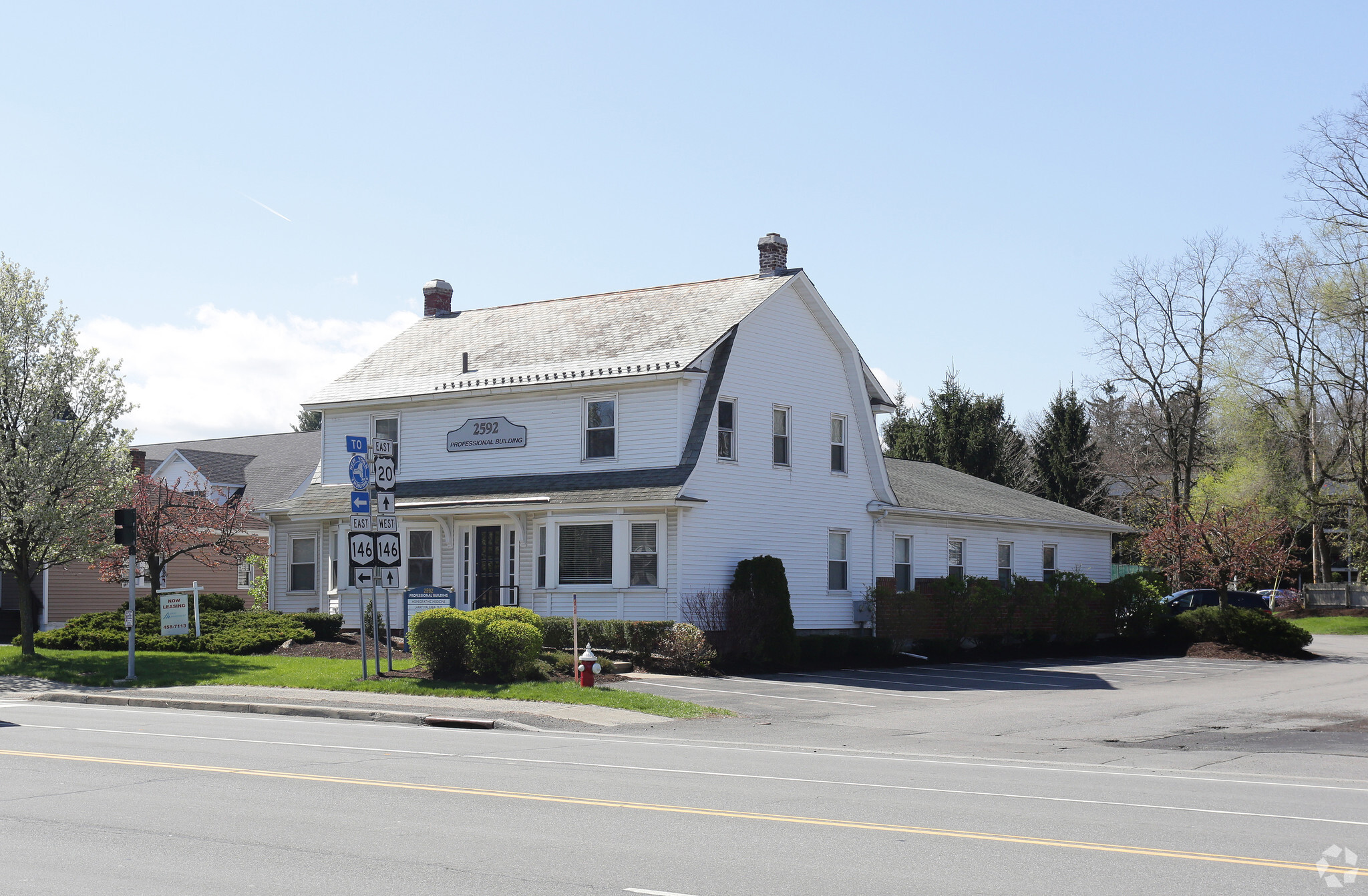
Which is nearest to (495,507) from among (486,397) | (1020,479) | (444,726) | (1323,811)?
(486,397)

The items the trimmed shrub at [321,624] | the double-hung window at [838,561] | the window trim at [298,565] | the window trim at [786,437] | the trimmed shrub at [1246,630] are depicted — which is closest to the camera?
the trimmed shrub at [321,624]

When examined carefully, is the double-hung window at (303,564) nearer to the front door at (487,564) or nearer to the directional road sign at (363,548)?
the front door at (487,564)

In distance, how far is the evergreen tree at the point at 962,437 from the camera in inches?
2299

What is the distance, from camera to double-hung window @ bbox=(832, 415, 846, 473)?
31906mm

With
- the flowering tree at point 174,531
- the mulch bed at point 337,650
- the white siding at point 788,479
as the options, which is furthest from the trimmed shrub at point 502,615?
the flowering tree at point 174,531

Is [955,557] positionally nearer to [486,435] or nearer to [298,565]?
[486,435]

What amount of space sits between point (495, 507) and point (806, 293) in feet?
29.7

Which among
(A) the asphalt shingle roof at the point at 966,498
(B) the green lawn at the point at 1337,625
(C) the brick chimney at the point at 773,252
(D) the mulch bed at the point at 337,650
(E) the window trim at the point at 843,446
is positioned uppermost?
(C) the brick chimney at the point at 773,252

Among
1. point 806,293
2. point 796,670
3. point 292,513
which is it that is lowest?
point 796,670

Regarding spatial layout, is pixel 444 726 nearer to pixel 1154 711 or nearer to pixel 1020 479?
pixel 1154 711

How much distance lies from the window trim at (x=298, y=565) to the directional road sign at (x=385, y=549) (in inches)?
467

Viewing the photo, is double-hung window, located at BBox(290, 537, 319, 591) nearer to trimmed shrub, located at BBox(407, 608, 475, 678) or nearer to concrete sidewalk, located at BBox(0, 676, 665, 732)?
concrete sidewalk, located at BBox(0, 676, 665, 732)

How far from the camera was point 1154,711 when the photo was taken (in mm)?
20406

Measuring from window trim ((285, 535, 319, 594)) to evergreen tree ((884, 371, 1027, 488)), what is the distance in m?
31.0
